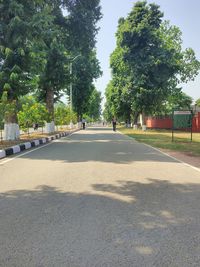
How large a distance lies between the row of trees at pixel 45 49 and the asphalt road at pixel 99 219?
10.7 m

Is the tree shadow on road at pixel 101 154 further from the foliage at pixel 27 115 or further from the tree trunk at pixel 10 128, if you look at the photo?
the foliage at pixel 27 115

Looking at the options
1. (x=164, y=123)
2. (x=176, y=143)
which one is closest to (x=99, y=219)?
(x=176, y=143)

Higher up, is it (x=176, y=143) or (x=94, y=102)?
(x=94, y=102)

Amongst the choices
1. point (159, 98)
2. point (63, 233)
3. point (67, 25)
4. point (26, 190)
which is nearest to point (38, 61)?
point (67, 25)

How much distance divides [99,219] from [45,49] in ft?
81.7

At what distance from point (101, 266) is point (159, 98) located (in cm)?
4071

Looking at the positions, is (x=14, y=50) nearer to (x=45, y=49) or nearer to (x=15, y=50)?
(x=15, y=50)

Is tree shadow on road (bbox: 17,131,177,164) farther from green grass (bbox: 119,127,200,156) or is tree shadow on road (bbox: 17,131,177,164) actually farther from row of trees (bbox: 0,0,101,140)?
row of trees (bbox: 0,0,101,140)

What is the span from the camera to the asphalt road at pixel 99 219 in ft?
12.7

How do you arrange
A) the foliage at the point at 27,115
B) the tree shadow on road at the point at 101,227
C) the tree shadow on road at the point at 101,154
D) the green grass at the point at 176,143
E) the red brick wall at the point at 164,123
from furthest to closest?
the red brick wall at the point at 164,123, the foliage at the point at 27,115, the green grass at the point at 176,143, the tree shadow on road at the point at 101,154, the tree shadow on road at the point at 101,227

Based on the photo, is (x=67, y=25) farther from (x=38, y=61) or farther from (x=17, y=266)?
(x=17, y=266)

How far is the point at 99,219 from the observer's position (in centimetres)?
526

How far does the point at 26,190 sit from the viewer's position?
288 inches

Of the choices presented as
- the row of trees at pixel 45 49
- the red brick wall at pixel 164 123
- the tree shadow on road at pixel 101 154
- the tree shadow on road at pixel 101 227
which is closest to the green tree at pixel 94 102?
the red brick wall at pixel 164 123
